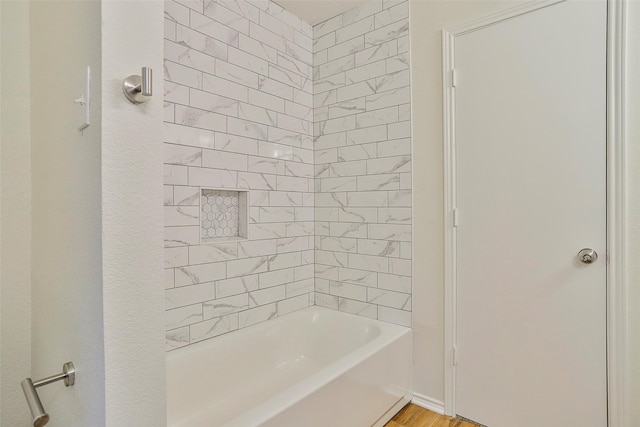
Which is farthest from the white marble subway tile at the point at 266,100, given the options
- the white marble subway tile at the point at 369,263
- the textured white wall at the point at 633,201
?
the textured white wall at the point at 633,201

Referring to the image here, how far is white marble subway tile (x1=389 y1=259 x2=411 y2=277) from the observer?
2.29 meters

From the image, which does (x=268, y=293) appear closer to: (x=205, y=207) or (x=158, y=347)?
(x=205, y=207)

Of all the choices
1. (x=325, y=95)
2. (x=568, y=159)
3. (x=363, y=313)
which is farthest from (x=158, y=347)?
(x=325, y=95)

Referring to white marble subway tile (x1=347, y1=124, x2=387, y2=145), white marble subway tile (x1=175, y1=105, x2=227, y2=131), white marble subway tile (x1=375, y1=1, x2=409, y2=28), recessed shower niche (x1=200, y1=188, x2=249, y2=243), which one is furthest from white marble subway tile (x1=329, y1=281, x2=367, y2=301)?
white marble subway tile (x1=375, y1=1, x2=409, y2=28)

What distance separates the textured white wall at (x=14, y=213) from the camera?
4.24 feet

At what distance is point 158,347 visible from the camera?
880 millimetres

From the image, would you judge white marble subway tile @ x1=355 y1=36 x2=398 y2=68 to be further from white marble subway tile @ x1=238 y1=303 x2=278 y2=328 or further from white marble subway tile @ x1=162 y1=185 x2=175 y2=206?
white marble subway tile @ x1=238 y1=303 x2=278 y2=328

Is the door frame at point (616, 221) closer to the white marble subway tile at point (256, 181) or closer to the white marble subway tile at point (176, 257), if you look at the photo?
the white marble subway tile at point (256, 181)

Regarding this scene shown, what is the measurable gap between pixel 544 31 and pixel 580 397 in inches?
74.1

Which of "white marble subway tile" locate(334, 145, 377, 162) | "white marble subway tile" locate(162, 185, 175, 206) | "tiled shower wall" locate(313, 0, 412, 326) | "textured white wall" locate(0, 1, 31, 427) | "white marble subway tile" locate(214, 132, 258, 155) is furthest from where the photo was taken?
"white marble subway tile" locate(334, 145, 377, 162)

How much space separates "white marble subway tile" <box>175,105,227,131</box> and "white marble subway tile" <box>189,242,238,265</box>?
2.29 feet

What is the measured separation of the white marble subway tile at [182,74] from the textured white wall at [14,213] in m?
0.61

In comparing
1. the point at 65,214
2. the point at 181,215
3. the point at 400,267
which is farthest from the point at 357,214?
the point at 65,214

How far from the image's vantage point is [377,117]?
7.89 ft
